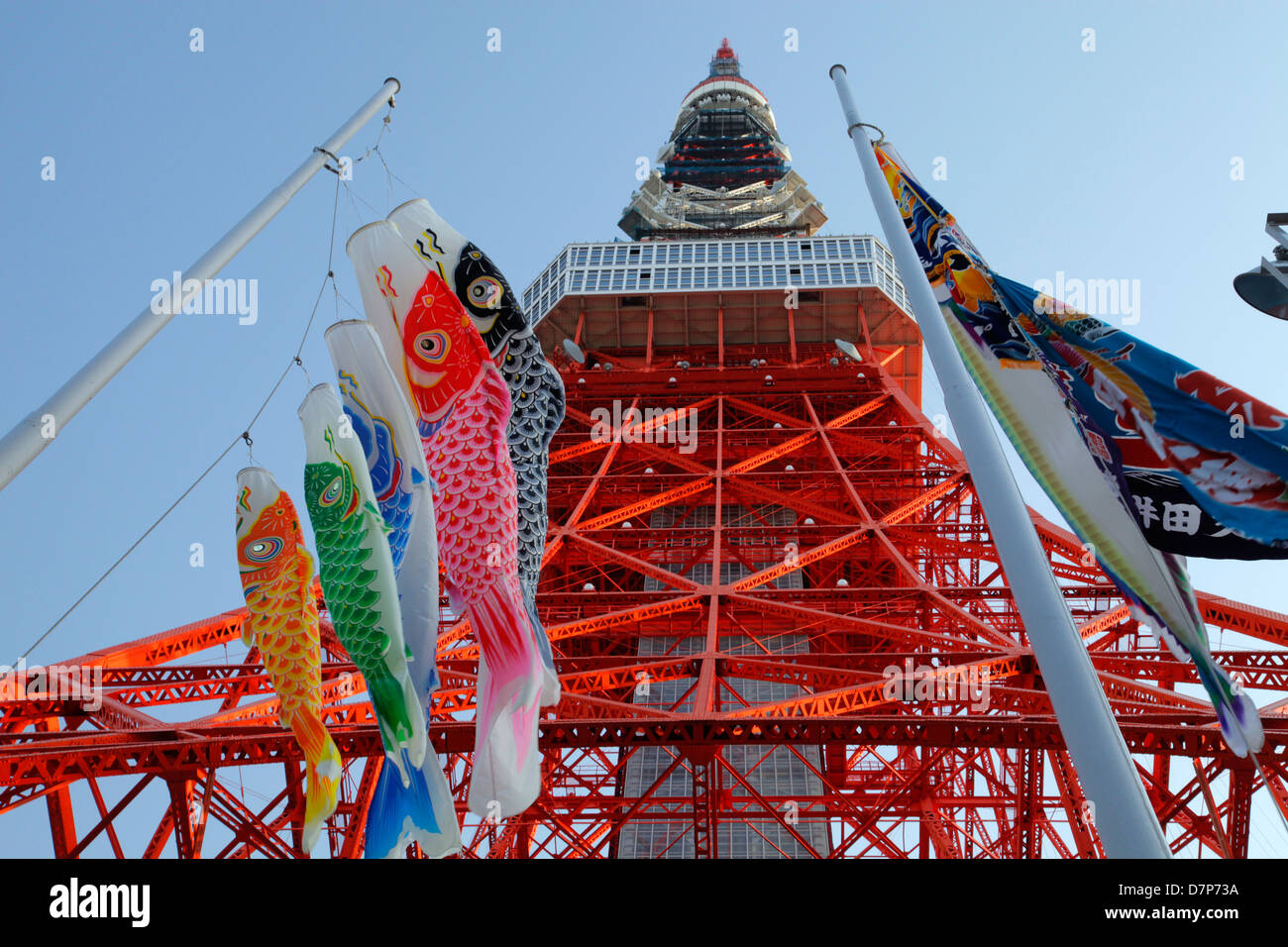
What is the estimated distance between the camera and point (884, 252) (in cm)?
4072

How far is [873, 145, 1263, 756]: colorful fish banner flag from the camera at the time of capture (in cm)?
808

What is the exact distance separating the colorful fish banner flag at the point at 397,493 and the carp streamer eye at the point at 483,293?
4.51ft

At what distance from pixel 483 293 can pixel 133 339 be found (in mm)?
4773

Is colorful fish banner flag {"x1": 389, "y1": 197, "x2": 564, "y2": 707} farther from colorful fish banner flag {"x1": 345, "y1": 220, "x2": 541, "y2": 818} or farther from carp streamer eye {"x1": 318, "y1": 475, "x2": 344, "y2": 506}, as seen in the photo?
carp streamer eye {"x1": 318, "y1": 475, "x2": 344, "y2": 506}

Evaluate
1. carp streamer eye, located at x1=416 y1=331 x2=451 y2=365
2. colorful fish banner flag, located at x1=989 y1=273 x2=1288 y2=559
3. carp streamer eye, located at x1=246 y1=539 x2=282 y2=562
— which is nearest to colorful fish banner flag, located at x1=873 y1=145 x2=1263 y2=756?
colorful fish banner flag, located at x1=989 y1=273 x2=1288 y2=559

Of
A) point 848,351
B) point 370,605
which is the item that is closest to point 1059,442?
point 370,605

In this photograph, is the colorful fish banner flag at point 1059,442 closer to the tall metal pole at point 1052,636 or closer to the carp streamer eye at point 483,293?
the tall metal pole at point 1052,636

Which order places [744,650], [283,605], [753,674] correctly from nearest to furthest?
[283,605]
[753,674]
[744,650]

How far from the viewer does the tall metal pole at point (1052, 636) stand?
5.43 m

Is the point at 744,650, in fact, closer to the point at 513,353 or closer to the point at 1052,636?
the point at 513,353

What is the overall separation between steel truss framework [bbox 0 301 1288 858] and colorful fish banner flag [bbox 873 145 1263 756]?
6311mm

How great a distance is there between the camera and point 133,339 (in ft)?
26.8
